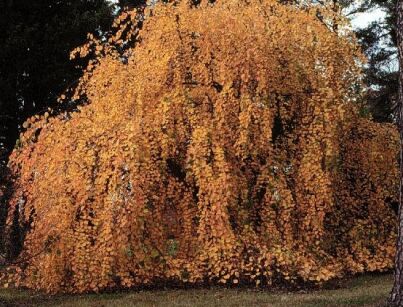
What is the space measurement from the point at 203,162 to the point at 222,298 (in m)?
1.83

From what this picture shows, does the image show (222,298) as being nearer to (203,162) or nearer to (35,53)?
(203,162)

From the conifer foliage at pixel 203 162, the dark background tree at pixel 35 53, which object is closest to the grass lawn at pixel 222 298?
the conifer foliage at pixel 203 162

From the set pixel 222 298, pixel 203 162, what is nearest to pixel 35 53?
pixel 203 162

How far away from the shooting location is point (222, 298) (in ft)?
23.2

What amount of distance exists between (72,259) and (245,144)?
9.51ft

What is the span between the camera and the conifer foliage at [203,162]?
7695 mm

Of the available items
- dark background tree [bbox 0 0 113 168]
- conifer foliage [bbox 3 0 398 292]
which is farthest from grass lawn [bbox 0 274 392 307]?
dark background tree [bbox 0 0 113 168]

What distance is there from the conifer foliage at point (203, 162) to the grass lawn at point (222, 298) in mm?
247

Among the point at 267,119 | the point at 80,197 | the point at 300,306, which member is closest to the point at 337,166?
the point at 267,119

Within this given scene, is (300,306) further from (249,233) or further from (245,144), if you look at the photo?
(245,144)

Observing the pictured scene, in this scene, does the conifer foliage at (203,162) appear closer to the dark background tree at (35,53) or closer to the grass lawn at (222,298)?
the grass lawn at (222,298)

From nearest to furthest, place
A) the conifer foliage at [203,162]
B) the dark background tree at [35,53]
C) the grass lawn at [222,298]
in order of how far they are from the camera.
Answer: the grass lawn at [222,298] < the conifer foliage at [203,162] < the dark background tree at [35,53]

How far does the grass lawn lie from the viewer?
21.7ft

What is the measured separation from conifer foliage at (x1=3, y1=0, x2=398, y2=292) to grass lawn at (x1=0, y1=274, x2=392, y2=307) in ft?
0.81
